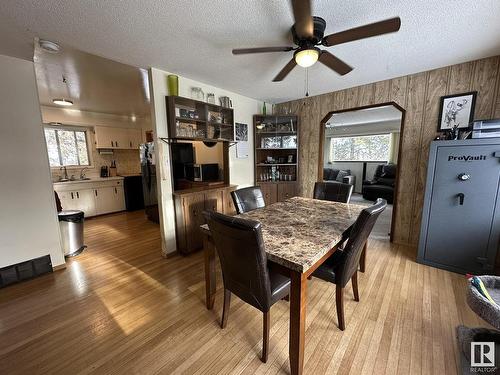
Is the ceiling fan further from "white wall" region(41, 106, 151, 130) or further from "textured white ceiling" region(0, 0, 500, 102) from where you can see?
"white wall" region(41, 106, 151, 130)

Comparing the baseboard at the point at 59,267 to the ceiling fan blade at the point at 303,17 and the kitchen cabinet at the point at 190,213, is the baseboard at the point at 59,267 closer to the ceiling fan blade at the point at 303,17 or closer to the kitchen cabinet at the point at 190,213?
the kitchen cabinet at the point at 190,213

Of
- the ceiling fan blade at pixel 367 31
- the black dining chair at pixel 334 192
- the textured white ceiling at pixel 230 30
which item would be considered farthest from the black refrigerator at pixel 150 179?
the ceiling fan blade at pixel 367 31

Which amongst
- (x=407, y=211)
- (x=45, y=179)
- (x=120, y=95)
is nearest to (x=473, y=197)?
(x=407, y=211)

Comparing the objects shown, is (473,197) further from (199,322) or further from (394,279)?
(199,322)

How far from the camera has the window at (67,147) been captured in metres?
4.43

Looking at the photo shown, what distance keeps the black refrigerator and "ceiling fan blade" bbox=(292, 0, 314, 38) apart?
Answer: 3.31 metres

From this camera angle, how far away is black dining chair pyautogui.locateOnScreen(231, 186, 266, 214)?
2.20m

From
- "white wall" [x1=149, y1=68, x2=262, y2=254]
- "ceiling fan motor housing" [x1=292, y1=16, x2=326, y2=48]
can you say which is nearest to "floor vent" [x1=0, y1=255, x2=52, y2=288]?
"white wall" [x1=149, y1=68, x2=262, y2=254]

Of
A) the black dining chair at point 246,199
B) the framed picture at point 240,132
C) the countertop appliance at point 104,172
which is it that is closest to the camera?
the black dining chair at point 246,199

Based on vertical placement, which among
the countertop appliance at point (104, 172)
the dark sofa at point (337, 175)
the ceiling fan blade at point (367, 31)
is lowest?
the dark sofa at point (337, 175)

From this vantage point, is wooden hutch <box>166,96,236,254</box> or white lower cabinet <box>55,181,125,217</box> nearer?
wooden hutch <box>166,96,236,254</box>

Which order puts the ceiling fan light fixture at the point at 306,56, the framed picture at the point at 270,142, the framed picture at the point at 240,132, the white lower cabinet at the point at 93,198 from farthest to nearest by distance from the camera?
the white lower cabinet at the point at 93,198 → the framed picture at the point at 270,142 → the framed picture at the point at 240,132 → the ceiling fan light fixture at the point at 306,56

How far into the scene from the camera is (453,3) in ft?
4.77

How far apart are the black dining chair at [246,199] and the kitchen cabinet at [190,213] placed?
2.18ft
